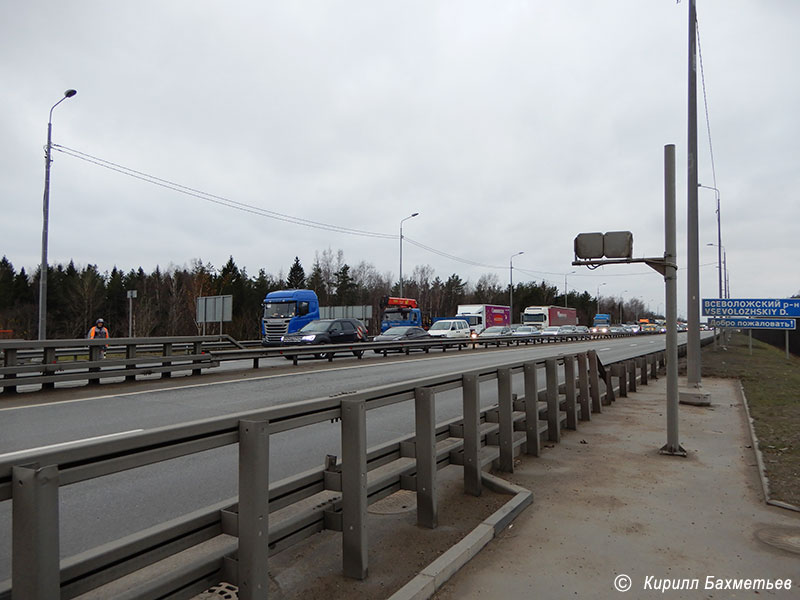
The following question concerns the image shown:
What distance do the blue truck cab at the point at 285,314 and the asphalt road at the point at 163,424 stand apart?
14.0 m

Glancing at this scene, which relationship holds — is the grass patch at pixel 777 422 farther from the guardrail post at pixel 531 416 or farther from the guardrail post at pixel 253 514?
the guardrail post at pixel 253 514

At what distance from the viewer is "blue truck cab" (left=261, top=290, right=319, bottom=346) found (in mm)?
30156

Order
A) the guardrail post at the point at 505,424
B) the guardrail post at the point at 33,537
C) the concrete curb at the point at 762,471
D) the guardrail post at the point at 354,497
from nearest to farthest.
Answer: the guardrail post at the point at 33,537, the guardrail post at the point at 354,497, the concrete curb at the point at 762,471, the guardrail post at the point at 505,424

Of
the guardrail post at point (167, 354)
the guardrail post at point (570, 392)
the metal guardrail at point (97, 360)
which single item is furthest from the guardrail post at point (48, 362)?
the guardrail post at point (570, 392)

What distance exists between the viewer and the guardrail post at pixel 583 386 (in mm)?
9039

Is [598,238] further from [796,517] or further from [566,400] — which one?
[796,517]

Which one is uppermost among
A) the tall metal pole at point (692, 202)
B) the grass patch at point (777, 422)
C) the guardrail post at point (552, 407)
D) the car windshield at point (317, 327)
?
the tall metal pole at point (692, 202)

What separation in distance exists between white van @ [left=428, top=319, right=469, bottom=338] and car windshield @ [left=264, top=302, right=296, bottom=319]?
9533mm

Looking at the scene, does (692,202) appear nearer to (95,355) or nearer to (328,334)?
(95,355)

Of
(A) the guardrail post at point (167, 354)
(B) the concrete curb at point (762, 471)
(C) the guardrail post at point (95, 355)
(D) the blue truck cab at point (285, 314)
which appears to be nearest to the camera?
(B) the concrete curb at point (762, 471)

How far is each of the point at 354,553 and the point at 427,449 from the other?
108 centimetres

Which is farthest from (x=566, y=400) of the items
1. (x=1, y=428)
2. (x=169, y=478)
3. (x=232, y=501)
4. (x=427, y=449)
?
(x=1, y=428)

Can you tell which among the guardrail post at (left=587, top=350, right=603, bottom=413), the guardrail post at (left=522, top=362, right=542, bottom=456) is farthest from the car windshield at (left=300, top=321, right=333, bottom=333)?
the guardrail post at (left=522, top=362, right=542, bottom=456)

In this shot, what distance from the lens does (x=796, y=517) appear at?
484 cm
